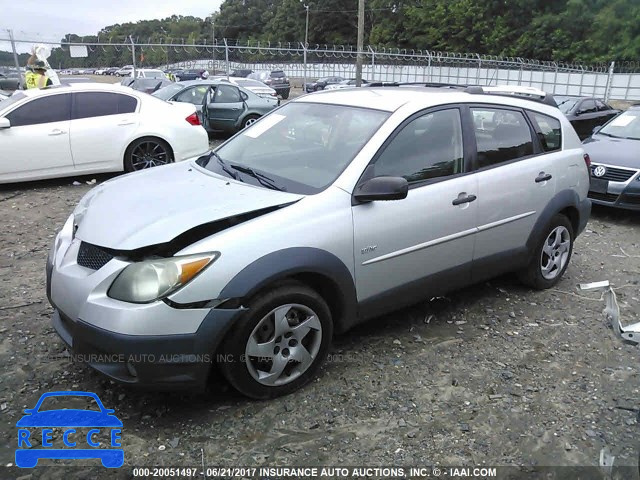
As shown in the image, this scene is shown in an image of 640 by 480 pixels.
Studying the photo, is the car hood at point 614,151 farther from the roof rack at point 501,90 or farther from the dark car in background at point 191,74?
the dark car in background at point 191,74

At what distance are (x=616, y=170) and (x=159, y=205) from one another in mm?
6264

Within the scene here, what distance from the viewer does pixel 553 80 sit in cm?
3512

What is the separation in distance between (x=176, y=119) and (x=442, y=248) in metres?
5.93

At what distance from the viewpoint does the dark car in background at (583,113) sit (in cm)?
1322

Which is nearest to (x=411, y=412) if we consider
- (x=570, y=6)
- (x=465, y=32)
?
(x=570, y=6)

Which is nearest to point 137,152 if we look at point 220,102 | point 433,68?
point 220,102

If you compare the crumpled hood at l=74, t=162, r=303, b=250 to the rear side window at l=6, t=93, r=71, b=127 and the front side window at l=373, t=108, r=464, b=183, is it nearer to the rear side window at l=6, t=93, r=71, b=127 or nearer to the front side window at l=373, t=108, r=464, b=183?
the front side window at l=373, t=108, r=464, b=183

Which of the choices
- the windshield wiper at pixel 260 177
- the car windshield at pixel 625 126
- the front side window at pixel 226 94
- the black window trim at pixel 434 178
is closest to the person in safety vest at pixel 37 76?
the front side window at pixel 226 94

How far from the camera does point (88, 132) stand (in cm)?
768

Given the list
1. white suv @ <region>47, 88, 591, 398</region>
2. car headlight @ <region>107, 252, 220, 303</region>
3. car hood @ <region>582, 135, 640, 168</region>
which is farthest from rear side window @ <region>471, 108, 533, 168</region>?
car hood @ <region>582, 135, 640, 168</region>

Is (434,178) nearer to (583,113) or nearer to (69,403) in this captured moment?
(69,403)

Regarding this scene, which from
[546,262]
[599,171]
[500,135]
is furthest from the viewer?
[599,171]

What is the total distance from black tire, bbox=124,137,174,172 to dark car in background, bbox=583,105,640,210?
20.0 ft

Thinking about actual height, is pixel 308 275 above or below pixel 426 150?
below
